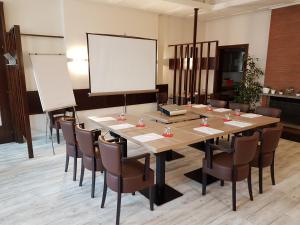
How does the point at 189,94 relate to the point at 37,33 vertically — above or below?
below

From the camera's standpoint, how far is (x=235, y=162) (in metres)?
2.32

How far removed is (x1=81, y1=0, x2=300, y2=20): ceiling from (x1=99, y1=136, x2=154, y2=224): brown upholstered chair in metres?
3.99

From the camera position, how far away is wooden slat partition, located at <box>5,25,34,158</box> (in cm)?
344

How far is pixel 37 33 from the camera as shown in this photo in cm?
452

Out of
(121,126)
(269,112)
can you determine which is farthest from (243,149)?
(269,112)

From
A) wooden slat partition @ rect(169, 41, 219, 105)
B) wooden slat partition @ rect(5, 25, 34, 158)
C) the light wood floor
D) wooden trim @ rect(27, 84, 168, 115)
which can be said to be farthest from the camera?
wooden slat partition @ rect(169, 41, 219, 105)

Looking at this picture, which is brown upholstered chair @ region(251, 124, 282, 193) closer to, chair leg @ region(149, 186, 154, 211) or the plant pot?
chair leg @ region(149, 186, 154, 211)

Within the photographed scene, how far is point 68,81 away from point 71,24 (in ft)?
4.17

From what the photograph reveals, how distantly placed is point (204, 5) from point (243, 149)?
4.31 metres

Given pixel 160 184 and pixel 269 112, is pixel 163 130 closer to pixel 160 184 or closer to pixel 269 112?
pixel 160 184

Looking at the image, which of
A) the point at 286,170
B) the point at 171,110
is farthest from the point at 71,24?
the point at 286,170

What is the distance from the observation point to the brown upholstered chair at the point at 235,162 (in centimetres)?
227

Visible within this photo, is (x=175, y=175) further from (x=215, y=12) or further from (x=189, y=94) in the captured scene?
(x=215, y=12)

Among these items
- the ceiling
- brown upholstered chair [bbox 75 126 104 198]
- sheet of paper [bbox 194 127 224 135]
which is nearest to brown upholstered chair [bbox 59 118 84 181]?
brown upholstered chair [bbox 75 126 104 198]
